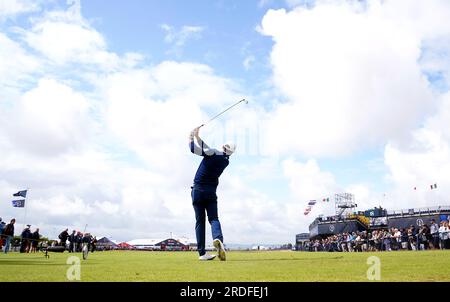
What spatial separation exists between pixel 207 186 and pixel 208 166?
525 millimetres

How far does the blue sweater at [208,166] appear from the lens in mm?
10570

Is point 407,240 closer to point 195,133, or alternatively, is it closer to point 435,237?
point 435,237

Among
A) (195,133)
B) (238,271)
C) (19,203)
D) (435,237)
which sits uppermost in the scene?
(19,203)

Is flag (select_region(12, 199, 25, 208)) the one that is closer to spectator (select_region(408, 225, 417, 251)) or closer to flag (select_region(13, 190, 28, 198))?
flag (select_region(13, 190, 28, 198))

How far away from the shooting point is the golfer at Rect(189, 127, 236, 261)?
416 inches

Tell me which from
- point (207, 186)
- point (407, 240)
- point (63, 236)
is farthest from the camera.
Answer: point (63, 236)

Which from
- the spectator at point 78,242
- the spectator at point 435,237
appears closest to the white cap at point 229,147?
the spectator at point 435,237

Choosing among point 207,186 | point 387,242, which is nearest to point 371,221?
point 387,242

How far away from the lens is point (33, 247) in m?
34.6

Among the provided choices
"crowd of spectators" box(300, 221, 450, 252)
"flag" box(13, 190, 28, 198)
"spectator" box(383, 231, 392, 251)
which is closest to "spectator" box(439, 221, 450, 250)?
"crowd of spectators" box(300, 221, 450, 252)

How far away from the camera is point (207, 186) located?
10930 millimetres
